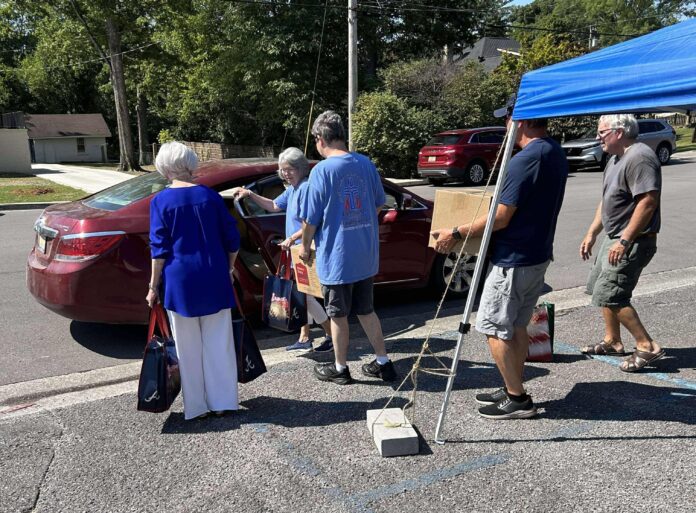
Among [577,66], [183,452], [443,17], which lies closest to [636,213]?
[577,66]

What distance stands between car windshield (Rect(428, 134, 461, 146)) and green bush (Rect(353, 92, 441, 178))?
183 centimetres

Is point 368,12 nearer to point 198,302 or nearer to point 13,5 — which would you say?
point 13,5

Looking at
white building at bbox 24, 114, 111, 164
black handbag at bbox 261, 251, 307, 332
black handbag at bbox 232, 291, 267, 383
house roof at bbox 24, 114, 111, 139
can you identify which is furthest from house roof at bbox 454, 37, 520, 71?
black handbag at bbox 232, 291, 267, 383

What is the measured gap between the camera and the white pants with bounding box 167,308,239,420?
373 cm

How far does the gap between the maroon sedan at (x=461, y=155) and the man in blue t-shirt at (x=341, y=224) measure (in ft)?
50.5

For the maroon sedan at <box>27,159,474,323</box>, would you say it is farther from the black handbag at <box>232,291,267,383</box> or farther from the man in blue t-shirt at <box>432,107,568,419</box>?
the man in blue t-shirt at <box>432,107,568,419</box>

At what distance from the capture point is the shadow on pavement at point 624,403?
3.79m

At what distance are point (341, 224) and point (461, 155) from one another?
15.8m

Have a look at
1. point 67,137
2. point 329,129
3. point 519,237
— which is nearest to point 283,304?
point 329,129

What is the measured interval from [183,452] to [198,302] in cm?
82

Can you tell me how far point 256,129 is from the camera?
112 feet

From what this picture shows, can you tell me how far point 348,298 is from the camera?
4.10 metres

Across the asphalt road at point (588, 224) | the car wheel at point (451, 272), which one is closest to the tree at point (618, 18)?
the asphalt road at point (588, 224)

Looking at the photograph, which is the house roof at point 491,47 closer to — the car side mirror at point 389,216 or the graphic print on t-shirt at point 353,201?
the car side mirror at point 389,216
